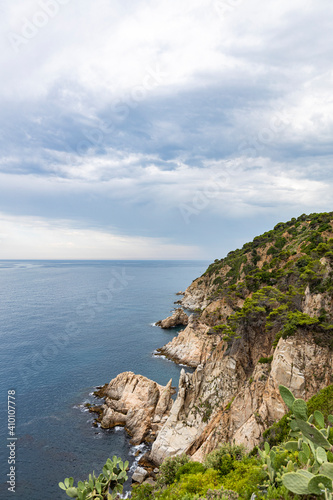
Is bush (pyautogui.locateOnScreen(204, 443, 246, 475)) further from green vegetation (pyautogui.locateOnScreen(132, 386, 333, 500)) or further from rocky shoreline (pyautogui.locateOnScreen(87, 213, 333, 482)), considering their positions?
rocky shoreline (pyautogui.locateOnScreen(87, 213, 333, 482))

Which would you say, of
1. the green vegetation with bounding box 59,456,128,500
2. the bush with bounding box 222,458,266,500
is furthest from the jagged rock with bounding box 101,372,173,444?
the green vegetation with bounding box 59,456,128,500

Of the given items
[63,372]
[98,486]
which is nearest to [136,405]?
[63,372]

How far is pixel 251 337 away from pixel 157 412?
21.1 metres

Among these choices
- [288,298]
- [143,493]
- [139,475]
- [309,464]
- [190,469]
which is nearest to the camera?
[309,464]

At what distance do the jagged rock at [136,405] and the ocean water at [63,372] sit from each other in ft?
5.35

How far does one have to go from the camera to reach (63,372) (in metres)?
62.2

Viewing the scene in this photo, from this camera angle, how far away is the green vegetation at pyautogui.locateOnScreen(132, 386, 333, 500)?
326 inches

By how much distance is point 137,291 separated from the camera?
585 ft

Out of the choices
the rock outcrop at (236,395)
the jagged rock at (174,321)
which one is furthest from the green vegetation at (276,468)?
the jagged rock at (174,321)

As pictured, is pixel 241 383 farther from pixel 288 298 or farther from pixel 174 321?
pixel 174 321

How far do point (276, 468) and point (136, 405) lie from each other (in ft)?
125

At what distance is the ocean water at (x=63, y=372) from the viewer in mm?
35594

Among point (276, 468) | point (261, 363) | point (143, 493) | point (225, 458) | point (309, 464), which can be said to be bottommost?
point (143, 493)

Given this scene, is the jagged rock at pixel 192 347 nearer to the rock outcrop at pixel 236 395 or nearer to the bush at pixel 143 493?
the rock outcrop at pixel 236 395
